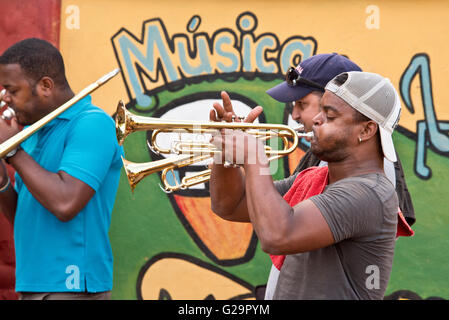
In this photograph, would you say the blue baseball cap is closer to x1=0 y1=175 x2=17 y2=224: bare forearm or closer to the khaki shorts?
the khaki shorts

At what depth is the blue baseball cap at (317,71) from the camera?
293cm

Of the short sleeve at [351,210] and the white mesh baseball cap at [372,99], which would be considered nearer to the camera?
the short sleeve at [351,210]

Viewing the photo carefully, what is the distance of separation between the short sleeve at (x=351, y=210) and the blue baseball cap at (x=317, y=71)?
38.6 inches

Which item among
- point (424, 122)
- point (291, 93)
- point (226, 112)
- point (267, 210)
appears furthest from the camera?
point (424, 122)

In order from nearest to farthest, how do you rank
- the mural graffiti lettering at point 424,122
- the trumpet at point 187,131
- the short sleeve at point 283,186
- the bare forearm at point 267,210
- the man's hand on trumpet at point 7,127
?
the bare forearm at point 267,210 < the trumpet at point 187,131 < the short sleeve at point 283,186 < the man's hand on trumpet at point 7,127 < the mural graffiti lettering at point 424,122

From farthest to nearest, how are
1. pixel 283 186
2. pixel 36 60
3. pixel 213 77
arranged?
pixel 213 77
pixel 36 60
pixel 283 186

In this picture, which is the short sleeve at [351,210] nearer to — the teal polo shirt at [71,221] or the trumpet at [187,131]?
the trumpet at [187,131]

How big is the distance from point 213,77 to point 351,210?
108 inches

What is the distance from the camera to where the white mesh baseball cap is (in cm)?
218

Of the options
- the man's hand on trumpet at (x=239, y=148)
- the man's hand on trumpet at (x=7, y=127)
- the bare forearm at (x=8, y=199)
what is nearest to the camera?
the man's hand on trumpet at (x=239, y=148)

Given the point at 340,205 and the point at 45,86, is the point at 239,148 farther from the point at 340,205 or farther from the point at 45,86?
the point at 45,86

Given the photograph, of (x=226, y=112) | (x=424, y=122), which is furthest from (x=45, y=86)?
(x=424, y=122)

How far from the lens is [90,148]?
9.61 ft

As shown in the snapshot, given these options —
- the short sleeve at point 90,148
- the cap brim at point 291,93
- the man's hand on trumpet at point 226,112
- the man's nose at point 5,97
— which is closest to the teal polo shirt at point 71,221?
the short sleeve at point 90,148
